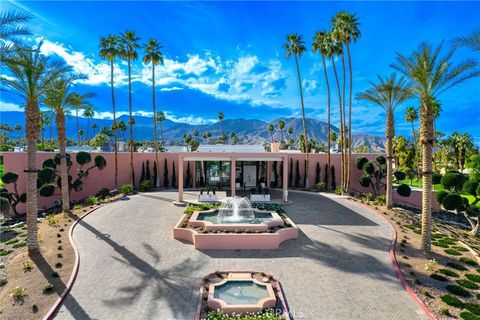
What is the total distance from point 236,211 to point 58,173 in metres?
17.0

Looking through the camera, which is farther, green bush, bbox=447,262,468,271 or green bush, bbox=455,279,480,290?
green bush, bbox=447,262,468,271

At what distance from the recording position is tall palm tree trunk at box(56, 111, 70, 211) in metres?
19.3

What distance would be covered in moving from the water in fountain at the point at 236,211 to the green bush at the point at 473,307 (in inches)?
384

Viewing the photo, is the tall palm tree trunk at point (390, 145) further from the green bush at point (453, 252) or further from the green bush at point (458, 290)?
the green bush at point (458, 290)

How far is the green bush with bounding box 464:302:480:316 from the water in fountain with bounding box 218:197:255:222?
384 inches

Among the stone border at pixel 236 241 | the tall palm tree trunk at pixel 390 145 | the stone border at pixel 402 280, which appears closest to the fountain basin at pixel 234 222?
the stone border at pixel 236 241

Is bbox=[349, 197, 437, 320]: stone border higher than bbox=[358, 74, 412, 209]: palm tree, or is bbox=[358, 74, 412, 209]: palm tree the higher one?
bbox=[358, 74, 412, 209]: palm tree

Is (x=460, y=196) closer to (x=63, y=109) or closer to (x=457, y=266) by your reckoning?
(x=457, y=266)

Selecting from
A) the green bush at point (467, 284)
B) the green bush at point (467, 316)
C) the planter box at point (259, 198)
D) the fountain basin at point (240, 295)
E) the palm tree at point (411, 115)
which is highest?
the palm tree at point (411, 115)

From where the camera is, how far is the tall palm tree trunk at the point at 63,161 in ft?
63.5

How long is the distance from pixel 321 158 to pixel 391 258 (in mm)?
19764

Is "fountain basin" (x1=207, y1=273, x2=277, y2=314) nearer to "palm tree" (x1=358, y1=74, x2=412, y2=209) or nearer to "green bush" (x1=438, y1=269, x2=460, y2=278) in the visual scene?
"green bush" (x1=438, y1=269, x2=460, y2=278)

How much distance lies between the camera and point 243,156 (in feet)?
72.1

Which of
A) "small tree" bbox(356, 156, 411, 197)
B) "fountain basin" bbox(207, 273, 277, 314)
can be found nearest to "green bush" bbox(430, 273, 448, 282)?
"fountain basin" bbox(207, 273, 277, 314)
